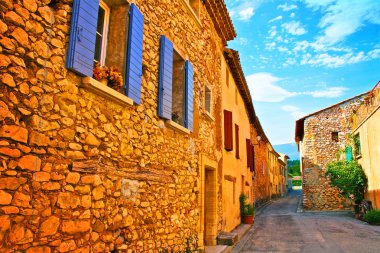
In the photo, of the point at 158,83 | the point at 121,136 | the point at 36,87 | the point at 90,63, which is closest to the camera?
the point at 36,87

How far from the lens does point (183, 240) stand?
6.63 m

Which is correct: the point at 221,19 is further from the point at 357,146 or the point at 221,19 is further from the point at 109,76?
the point at 357,146

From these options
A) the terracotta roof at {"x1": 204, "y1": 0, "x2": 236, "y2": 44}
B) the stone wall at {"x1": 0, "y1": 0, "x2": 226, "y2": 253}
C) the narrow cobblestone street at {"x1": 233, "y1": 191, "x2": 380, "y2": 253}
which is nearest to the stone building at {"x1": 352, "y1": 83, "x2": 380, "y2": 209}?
the narrow cobblestone street at {"x1": 233, "y1": 191, "x2": 380, "y2": 253}

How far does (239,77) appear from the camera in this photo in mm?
14430

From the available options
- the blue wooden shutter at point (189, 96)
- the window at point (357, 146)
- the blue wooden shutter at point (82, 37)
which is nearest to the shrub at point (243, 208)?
the blue wooden shutter at point (189, 96)

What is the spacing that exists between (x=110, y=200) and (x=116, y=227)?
388mm

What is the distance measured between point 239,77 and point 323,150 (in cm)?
1030

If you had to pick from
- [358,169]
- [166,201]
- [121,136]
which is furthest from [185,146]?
[358,169]

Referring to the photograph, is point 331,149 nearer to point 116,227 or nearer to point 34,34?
point 116,227

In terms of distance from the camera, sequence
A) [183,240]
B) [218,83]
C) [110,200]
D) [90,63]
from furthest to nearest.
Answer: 1. [218,83]
2. [183,240]
3. [110,200]
4. [90,63]

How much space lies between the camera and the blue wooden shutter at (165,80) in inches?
228

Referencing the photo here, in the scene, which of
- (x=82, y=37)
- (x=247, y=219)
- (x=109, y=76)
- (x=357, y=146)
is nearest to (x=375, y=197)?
(x=357, y=146)

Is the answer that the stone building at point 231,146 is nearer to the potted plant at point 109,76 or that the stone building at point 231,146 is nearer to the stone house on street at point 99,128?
the stone house on street at point 99,128

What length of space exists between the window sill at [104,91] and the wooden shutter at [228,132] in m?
6.91
